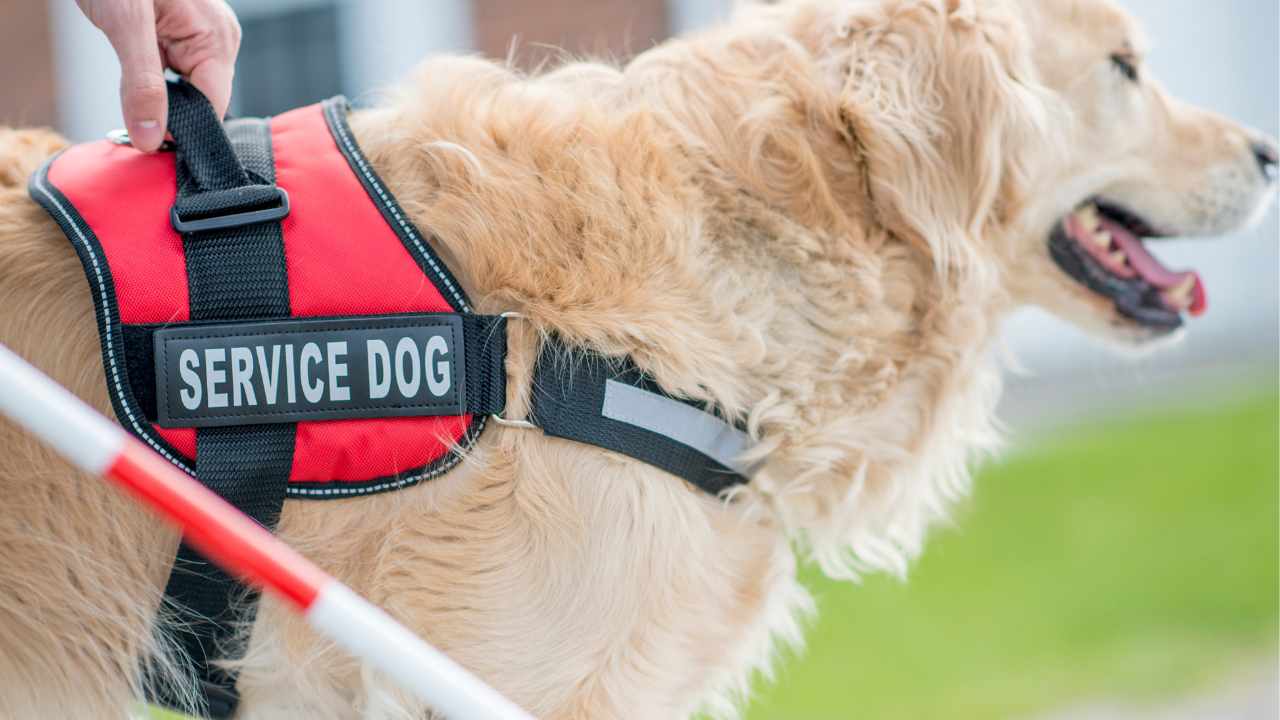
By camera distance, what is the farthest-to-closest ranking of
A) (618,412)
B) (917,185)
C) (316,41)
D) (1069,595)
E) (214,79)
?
(316,41) < (1069,595) < (917,185) < (214,79) < (618,412)

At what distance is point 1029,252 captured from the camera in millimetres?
2533

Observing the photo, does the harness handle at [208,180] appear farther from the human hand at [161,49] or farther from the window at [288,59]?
the window at [288,59]

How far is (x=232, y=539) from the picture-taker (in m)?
1.40

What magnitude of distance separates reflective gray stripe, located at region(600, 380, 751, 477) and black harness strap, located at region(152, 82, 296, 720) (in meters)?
0.53

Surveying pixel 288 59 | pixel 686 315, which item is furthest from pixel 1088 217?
pixel 288 59

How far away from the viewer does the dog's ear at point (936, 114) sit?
2.20 metres

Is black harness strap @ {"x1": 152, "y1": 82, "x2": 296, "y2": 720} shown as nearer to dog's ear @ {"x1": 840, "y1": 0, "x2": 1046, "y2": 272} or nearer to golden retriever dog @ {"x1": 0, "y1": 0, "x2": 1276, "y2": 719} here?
golden retriever dog @ {"x1": 0, "y1": 0, "x2": 1276, "y2": 719}

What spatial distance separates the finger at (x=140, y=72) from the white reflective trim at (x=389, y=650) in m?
0.90

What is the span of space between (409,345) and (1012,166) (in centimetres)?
132

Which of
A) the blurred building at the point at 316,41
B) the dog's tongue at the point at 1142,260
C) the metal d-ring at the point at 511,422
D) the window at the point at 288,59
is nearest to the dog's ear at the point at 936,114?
the dog's tongue at the point at 1142,260

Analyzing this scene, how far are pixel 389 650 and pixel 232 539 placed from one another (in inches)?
9.4

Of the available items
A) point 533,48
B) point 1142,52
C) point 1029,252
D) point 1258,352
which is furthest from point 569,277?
point 1258,352

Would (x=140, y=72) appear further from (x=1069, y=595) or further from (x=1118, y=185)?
(x=1069, y=595)

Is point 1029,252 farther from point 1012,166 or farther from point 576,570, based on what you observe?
point 576,570
